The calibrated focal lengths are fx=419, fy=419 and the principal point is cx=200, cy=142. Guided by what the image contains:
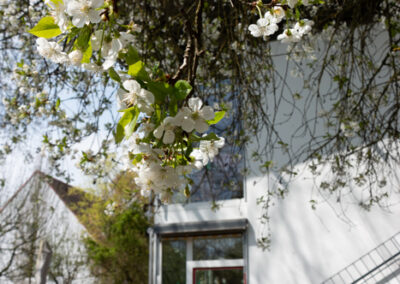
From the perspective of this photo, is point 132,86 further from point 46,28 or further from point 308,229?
point 308,229

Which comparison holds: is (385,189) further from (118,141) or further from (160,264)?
(118,141)

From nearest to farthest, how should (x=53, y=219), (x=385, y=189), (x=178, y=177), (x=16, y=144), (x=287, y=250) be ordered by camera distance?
(x=178, y=177) < (x=16, y=144) < (x=385, y=189) < (x=287, y=250) < (x=53, y=219)

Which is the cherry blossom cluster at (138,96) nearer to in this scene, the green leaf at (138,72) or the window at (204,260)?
the green leaf at (138,72)

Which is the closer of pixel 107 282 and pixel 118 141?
pixel 118 141

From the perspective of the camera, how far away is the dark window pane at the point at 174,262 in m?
6.61

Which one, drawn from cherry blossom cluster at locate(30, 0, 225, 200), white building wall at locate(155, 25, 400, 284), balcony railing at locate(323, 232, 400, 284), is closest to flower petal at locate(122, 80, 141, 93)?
cherry blossom cluster at locate(30, 0, 225, 200)

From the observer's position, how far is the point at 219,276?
6324mm

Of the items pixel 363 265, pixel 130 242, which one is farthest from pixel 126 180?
pixel 363 265

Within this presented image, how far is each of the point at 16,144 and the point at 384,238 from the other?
456 centimetres

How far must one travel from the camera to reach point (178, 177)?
913 mm

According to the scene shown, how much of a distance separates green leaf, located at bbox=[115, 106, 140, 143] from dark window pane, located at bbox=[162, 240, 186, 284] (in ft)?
20.1

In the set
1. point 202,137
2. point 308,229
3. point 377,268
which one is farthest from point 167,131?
point 308,229

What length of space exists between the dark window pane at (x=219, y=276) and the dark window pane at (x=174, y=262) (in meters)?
0.28

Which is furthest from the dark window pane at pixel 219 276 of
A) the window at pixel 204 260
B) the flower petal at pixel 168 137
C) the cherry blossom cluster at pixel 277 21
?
the flower petal at pixel 168 137
